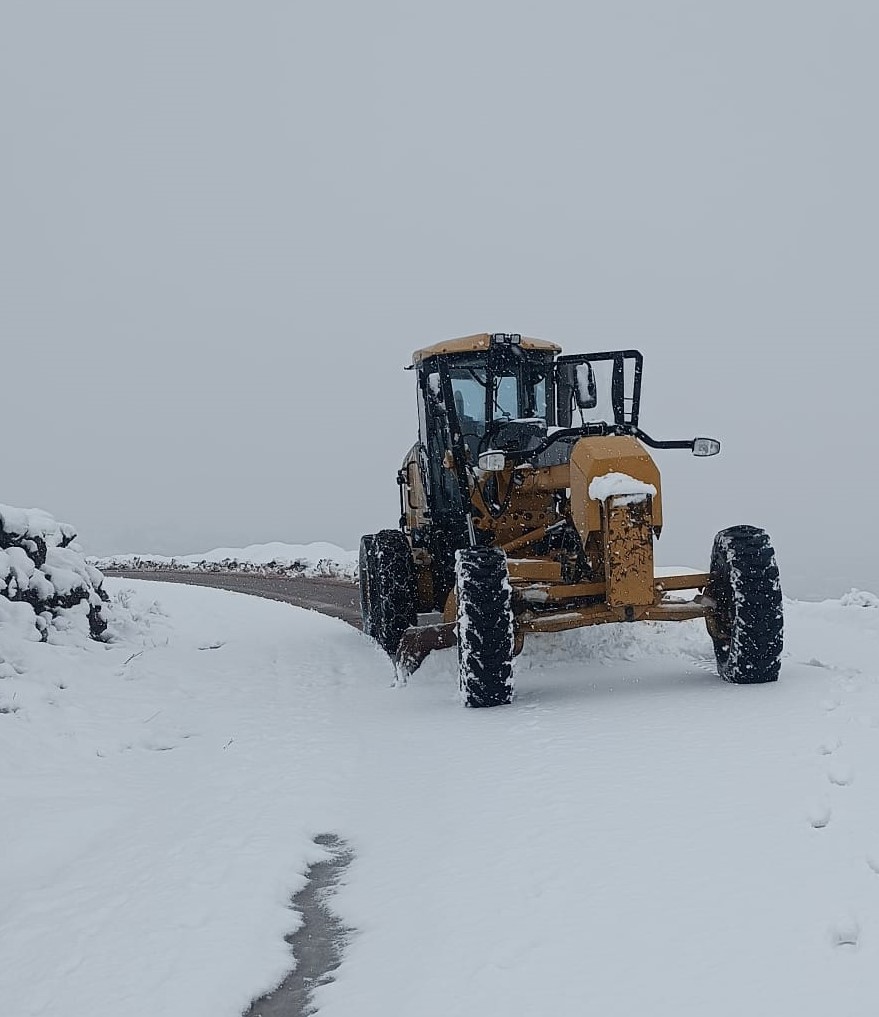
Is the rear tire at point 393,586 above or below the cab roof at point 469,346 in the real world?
below

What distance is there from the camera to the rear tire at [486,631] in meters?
7.61

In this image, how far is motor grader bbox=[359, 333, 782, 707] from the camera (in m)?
7.64

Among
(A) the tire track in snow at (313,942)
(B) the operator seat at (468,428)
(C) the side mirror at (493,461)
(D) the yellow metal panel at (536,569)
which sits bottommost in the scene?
(A) the tire track in snow at (313,942)

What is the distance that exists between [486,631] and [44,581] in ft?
14.6

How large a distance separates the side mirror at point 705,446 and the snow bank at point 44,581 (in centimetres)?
578

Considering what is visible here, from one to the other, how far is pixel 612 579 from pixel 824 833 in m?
3.67

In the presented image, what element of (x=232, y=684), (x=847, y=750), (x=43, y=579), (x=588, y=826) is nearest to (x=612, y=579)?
(x=847, y=750)

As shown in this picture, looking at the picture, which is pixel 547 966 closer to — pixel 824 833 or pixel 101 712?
pixel 824 833

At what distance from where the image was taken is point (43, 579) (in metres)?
9.66

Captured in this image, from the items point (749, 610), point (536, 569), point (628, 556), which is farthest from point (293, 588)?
point (749, 610)

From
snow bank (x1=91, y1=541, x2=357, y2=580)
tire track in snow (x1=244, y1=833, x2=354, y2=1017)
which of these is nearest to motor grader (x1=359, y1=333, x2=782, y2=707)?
tire track in snow (x1=244, y1=833, x2=354, y2=1017)

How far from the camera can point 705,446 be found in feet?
28.4

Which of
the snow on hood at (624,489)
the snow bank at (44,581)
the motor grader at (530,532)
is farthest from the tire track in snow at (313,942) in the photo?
the snow bank at (44,581)

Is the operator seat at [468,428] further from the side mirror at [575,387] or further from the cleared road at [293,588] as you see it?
the cleared road at [293,588]
